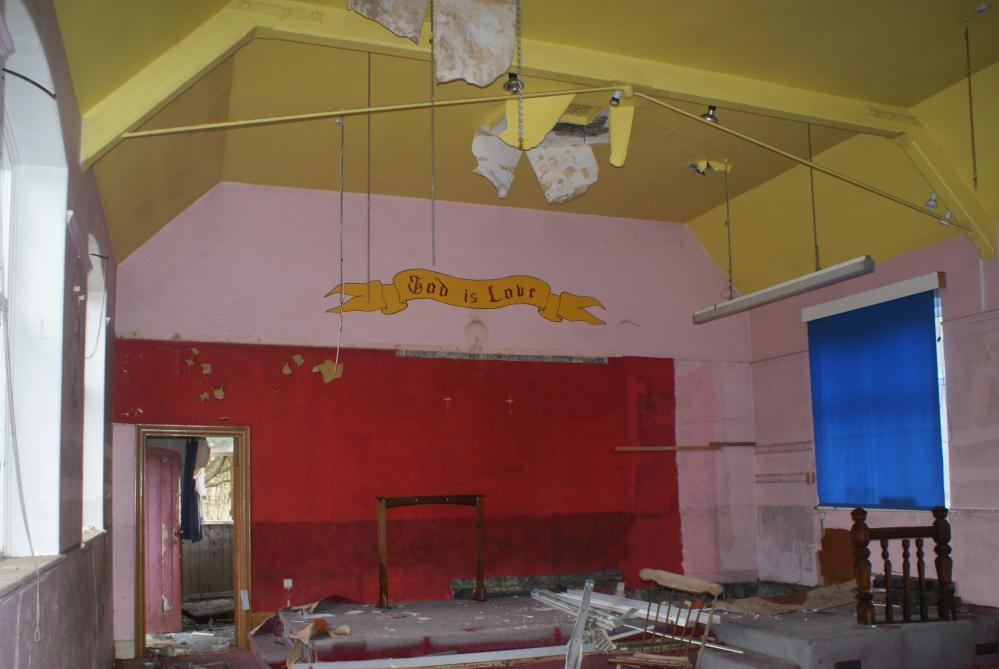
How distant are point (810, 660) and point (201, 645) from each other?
18.7 feet

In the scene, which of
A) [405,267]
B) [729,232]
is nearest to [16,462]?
[405,267]

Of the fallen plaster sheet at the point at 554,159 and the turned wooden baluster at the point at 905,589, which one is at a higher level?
the fallen plaster sheet at the point at 554,159

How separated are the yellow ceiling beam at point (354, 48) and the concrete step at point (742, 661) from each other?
13.6 feet

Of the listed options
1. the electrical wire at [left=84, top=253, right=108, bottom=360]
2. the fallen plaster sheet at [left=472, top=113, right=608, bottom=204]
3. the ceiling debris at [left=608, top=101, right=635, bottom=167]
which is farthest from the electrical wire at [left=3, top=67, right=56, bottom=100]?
the fallen plaster sheet at [left=472, top=113, right=608, bottom=204]

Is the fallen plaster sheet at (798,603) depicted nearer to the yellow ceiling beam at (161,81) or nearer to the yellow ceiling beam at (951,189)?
the yellow ceiling beam at (951,189)

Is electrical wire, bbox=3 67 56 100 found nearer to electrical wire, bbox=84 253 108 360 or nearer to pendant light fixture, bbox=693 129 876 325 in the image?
electrical wire, bbox=84 253 108 360

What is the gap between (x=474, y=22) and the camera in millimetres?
5695

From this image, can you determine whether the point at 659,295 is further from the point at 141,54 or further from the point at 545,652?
the point at 141,54

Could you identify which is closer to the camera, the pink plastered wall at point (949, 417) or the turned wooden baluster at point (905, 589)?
the turned wooden baluster at point (905, 589)

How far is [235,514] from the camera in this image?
29.2 feet

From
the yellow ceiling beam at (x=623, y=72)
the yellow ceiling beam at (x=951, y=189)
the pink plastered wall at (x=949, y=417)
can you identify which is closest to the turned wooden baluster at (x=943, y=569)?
the pink plastered wall at (x=949, y=417)

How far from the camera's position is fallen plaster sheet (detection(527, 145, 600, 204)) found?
Result: 823 centimetres

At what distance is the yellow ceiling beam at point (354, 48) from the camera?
5.29 metres

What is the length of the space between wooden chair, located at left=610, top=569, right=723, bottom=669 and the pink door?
5206 mm
